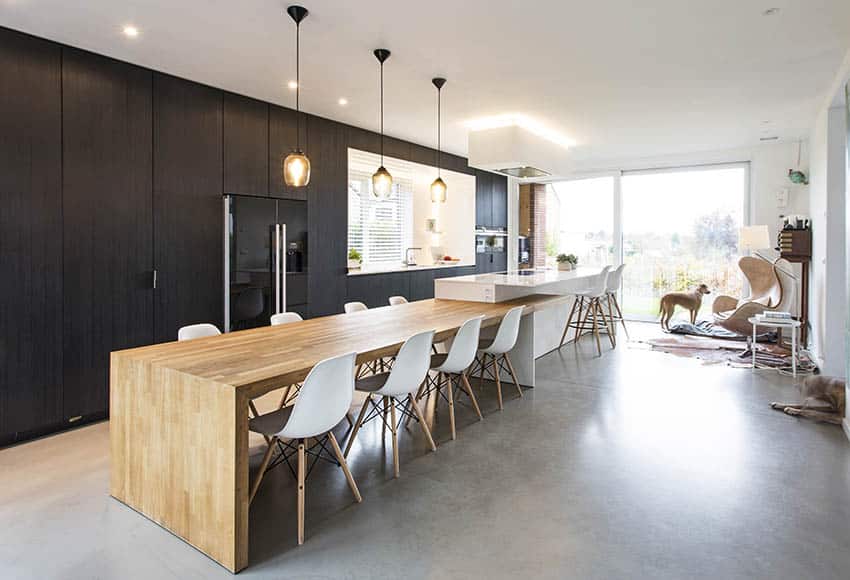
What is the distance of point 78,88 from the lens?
3.80 metres

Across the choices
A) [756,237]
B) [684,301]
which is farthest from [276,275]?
[756,237]

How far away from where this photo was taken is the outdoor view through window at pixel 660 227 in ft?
27.0

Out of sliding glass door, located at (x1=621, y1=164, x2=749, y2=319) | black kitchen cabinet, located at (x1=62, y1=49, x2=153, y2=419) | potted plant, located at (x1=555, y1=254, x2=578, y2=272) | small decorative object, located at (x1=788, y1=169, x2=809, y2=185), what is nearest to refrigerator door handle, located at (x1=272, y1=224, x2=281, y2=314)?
black kitchen cabinet, located at (x1=62, y1=49, x2=153, y2=419)

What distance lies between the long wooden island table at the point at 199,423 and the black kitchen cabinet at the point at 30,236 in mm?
1433

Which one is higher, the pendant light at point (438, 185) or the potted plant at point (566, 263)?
the pendant light at point (438, 185)

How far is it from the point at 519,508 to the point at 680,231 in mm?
7416

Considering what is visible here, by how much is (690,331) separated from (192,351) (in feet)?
23.1

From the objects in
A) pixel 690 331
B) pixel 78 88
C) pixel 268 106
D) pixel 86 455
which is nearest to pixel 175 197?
pixel 78 88

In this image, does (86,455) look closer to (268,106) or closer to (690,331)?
(268,106)

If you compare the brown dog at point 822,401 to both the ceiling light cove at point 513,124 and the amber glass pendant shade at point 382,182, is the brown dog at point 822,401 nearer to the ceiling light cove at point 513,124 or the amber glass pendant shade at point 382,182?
the amber glass pendant shade at point 382,182

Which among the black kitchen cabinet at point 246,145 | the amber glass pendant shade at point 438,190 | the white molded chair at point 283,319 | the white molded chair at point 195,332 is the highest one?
the black kitchen cabinet at point 246,145

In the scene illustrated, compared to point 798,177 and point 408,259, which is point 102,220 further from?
point 798,177

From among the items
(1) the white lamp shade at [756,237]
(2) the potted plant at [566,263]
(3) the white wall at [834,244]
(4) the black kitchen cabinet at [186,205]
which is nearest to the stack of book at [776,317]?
(3) the white wall at [834,244]

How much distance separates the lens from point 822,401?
4.17m
